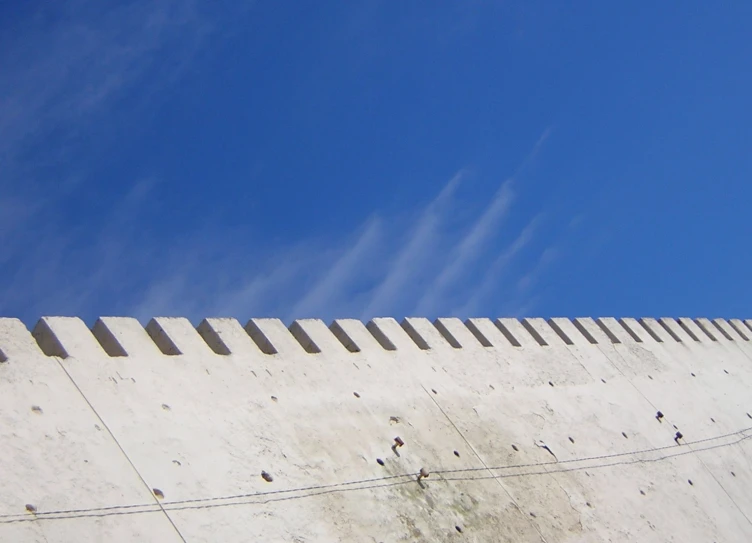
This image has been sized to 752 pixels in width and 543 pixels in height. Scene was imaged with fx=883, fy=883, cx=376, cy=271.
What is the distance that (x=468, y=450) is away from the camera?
204 inches

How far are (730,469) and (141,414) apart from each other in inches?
208

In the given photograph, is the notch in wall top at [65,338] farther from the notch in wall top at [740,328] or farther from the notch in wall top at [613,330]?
the notch in wall top at [740,328]

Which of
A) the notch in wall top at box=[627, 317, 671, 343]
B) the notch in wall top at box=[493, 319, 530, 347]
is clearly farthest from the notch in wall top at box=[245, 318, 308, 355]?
the notch in wall top at box=[627, 317, 671, 343]

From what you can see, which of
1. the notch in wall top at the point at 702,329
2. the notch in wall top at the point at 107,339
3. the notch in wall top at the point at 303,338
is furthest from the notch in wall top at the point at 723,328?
the notch in wall top at the point at 107,339

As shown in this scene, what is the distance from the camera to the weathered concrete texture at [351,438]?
3559mm

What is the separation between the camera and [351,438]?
4645mm

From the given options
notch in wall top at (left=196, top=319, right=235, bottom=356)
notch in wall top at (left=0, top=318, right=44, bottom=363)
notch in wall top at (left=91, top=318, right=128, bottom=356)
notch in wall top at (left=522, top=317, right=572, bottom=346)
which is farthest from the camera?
notch in wall top at (left=522, top=317, right=572, bottom=346)

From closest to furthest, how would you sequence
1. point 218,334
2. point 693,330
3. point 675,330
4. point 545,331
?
point 218,334 → point 545,331 → point 675,330 → point 693,330

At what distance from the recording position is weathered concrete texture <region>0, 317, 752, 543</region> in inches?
140

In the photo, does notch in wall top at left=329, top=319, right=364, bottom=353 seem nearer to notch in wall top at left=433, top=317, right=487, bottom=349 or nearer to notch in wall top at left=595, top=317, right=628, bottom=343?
notch in wall top at left=433, top=317, right=487, bottom=349

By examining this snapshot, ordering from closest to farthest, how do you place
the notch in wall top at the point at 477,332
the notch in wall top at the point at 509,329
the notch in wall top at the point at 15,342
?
the notch in wall top at the point at 15,342, the notch in wall top at the point at 477,332, the notch in wall top at the point at 509,329

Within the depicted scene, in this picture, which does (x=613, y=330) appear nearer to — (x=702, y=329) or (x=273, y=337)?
(x=702, y=329)

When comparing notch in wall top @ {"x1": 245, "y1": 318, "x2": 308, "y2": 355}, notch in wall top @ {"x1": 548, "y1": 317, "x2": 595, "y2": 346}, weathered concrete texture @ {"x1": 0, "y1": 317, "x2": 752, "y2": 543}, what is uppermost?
notch in wall top @ {"x1": 245, "y1": 318, "x2": 308, "y2": 355}

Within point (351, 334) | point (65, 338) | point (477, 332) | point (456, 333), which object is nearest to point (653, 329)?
point (477, 332)
